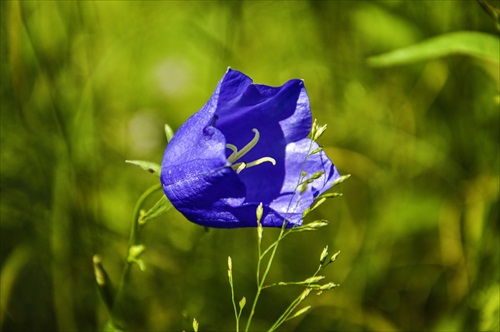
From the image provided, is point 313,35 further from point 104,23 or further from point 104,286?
point 104,286

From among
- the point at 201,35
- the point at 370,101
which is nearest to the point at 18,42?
the point at 201,35

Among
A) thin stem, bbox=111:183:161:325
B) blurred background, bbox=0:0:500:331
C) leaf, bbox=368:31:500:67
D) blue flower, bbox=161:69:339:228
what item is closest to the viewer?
blue flower, bbox=161:69:339:228

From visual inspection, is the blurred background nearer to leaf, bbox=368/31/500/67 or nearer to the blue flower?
leaf, bbox=368/31/500/67

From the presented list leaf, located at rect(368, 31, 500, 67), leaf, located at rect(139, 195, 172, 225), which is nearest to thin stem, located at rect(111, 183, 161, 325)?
leaf, located at rect(139, 195, 172, 225)

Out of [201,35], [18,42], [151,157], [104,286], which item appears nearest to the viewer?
[104,286]

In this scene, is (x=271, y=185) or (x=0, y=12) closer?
(x=271, y=185)

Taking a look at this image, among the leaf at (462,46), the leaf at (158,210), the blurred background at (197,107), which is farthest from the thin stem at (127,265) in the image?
Result: the leaf at (462,46)
